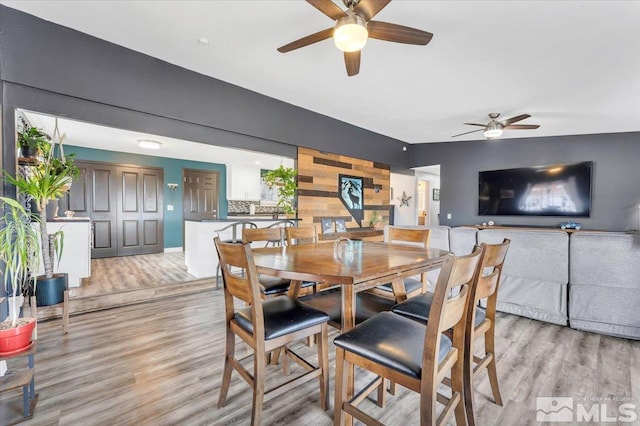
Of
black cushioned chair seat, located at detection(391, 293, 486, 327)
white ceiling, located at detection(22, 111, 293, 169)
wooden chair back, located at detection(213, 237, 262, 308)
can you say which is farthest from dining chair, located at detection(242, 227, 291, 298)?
white ceiling, located at detection(22, 111, 293, 169)

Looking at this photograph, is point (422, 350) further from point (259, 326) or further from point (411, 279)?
point (411, 279)

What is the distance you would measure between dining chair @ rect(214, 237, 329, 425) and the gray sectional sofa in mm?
2232

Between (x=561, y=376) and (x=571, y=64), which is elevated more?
(x=571, y=64)

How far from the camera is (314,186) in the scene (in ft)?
15.9

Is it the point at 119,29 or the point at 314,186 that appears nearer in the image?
the point at 119,29

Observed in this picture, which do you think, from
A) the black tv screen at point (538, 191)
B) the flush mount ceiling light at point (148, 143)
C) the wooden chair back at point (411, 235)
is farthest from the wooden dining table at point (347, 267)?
the black tv screen at point (538, 191)

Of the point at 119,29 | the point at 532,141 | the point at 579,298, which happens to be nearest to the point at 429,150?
the point at 532,141

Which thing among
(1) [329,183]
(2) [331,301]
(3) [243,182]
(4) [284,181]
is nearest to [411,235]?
(2) [331,301]

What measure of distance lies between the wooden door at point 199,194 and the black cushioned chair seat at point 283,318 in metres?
6.16

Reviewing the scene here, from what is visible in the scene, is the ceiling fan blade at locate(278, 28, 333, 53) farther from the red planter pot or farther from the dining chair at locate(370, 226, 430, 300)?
the red planter pot

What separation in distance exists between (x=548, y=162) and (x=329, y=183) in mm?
4271

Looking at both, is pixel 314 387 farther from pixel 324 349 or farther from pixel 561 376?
pixel 561 376

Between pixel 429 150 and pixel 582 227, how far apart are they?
3159mm

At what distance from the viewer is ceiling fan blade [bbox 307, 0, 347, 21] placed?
5.54 feet
